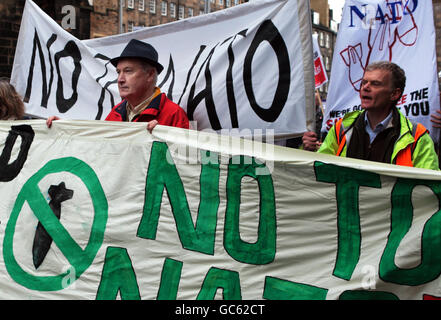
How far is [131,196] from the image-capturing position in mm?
3252

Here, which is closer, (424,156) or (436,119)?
(424,156)

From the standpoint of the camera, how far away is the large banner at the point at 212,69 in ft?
12.3

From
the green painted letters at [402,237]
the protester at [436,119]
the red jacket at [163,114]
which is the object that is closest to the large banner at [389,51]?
the protester at [436,119]

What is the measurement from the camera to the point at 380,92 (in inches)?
129

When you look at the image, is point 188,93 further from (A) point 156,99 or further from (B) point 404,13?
(B) point 404,13

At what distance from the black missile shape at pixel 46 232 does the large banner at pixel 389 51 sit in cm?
226

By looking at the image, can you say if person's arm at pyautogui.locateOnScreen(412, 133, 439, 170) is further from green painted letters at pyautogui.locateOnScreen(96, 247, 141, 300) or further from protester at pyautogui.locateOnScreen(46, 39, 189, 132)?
green painted letters at pyautogui.locateOnScreen(96, 247, 141, 300)

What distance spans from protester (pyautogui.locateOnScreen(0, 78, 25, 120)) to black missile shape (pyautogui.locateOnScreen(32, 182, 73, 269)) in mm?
886

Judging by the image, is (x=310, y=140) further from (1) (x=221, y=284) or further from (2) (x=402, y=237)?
(1) (x=221, y=284)

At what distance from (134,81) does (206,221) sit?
1232 millimetres

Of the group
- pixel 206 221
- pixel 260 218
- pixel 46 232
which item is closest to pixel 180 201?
pixel 206 221

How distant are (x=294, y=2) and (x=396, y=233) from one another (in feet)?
5.72

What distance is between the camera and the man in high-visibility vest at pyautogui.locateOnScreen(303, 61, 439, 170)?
3.06m
